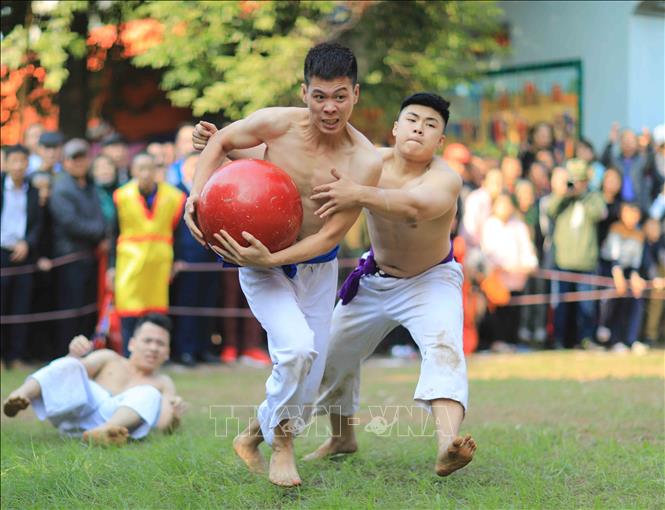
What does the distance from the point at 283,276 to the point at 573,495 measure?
1783 mm

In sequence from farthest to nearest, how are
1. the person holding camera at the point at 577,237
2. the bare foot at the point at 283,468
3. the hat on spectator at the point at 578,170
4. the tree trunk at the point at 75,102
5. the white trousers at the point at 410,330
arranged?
1. the tree trunk at the point at 75,102
2. the hat on spectator at the point at 578,170
3. the person holding camera at the point at 577,237
4. the white trousers at the point at 410,330
5. the bare foot at the point at 283,468

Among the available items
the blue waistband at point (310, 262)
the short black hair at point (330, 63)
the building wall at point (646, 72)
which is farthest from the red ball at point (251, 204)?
the building wall at point (646, 72)

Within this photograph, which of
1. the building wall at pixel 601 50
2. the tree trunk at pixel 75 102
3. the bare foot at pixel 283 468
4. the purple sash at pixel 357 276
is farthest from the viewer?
the tree trunk at pixel 75 102

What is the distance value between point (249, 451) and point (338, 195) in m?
1.54

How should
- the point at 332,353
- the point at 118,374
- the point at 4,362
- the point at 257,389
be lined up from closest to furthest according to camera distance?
the point at 332,353 < the point at 118,374 < the point at 257,389 < the point at 4,362

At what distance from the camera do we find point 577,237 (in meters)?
12.8

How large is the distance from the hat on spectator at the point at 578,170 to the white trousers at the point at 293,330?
298 inches

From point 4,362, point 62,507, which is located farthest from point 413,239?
point 4,362

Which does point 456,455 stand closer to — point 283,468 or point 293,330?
point 283,468

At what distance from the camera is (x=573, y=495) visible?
17.7 feet

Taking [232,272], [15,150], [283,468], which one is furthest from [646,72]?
[283,468]

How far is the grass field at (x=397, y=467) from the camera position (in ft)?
17.5

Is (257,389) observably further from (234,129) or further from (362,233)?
(234,129)

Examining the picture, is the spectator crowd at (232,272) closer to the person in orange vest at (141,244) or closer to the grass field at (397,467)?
the person in orange vest at (141,244)
